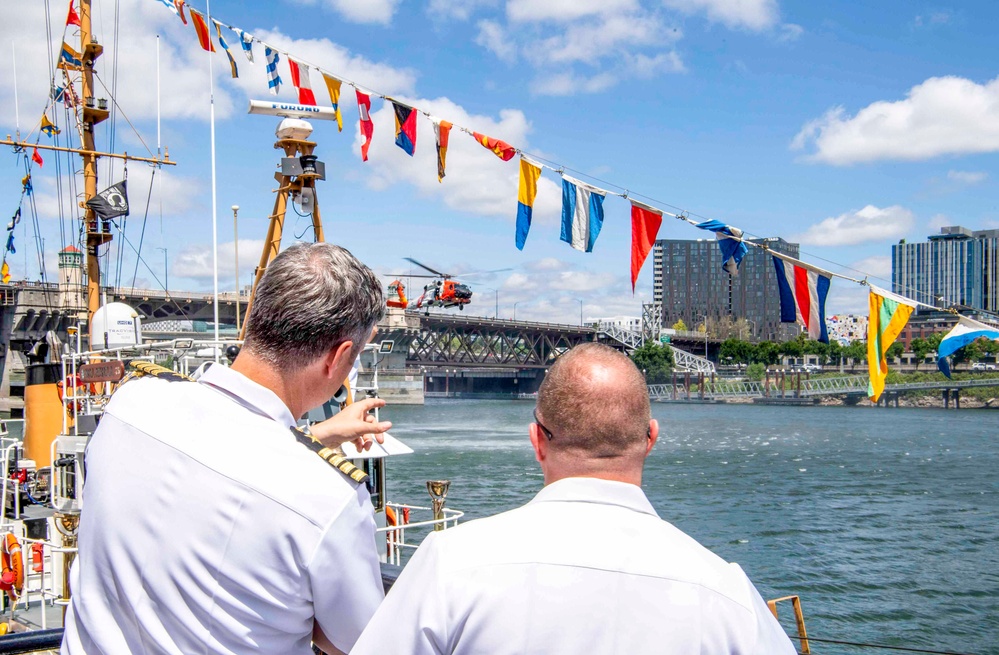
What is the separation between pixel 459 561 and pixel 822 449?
46701 millimetres

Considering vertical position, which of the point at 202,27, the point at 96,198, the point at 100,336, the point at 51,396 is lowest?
the point at 51,396

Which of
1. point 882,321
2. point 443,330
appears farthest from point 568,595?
point 443,330

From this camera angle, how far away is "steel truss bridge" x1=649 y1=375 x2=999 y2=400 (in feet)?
291

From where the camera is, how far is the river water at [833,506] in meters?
16.8

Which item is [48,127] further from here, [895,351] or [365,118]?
[895,351]

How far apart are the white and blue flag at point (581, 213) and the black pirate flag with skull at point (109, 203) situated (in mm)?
9114

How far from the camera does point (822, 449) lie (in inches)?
1764

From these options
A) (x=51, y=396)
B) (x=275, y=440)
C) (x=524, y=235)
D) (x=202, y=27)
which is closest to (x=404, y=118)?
(x=524, y=235)

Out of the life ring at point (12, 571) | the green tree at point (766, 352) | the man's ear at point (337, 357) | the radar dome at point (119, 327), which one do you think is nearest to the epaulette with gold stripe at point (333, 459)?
the man's ear at point (337, 357)

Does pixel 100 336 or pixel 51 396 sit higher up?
pixel 100 336

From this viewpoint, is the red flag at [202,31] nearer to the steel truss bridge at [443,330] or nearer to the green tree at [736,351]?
the steel truss bridge at [443,330]

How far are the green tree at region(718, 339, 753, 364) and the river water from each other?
6676cm

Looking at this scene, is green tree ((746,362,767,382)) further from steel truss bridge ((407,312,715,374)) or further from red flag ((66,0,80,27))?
red flag ((66,0,80,27))

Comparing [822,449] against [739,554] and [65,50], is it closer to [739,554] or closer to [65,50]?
[739,554]
